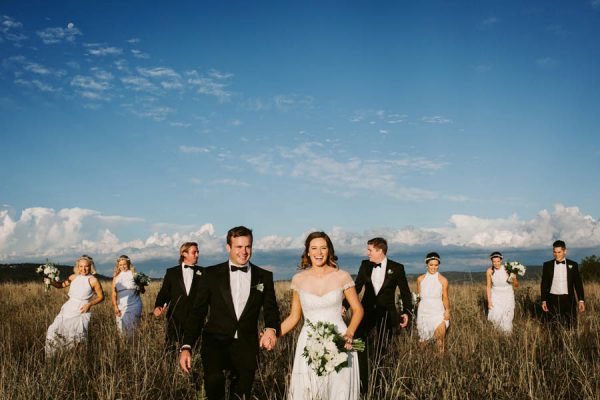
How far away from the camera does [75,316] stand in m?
9.28

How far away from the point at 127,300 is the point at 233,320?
6148mm

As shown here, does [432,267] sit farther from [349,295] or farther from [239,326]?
[239,326]

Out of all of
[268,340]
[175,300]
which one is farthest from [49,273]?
[268,340]

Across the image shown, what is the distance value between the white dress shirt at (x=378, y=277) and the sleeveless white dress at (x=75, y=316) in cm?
496

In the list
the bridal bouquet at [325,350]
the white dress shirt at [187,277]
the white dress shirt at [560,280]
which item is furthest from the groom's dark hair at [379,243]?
the white dress shirt at [560,280]

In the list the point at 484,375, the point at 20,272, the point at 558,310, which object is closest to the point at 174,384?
the point at 484,375

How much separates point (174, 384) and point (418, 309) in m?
5.20

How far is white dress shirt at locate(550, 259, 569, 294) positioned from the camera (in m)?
11.5

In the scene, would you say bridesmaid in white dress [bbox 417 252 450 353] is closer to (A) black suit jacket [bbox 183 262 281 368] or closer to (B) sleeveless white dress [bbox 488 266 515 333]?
(B) sleeveless white dress [bbox 488 266 515 333]

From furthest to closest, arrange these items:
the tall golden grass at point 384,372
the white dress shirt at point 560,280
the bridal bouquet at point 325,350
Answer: the white dress shirt at point 560,280, the tall golden grass at point 384,372, the bridal bouquet at point 325,350

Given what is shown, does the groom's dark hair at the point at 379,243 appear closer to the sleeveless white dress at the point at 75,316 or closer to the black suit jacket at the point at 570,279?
the black suit jacket at the point at 570,279

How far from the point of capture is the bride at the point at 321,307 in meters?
5.09

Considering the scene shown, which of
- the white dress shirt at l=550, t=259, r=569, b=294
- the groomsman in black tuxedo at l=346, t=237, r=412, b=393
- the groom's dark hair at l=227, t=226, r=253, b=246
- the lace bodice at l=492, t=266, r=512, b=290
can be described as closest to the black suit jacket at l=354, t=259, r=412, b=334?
the groomsman in black tuxedo at l=346, t=237, r=412, b=393

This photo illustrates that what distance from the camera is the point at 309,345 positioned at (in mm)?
4664
